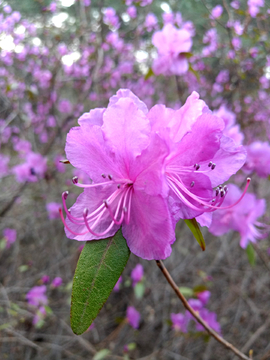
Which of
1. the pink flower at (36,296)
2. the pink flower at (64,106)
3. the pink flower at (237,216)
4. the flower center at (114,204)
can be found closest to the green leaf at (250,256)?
the pink flower at (237,216)

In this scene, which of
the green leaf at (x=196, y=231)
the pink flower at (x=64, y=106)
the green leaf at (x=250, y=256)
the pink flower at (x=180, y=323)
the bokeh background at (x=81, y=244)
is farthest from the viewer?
the pink flower at (x=64, y=106)

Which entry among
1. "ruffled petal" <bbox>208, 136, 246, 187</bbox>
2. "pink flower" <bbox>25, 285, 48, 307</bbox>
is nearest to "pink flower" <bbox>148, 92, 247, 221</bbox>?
"ruffled petal" <bbox>208, 136, 246, 187</bbox>

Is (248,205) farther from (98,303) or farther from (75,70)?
(75,70)

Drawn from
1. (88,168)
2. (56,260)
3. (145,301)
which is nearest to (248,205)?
(88,168)

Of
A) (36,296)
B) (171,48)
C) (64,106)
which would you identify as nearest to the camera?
(171,48)

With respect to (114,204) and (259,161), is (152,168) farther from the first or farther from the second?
(259,161)

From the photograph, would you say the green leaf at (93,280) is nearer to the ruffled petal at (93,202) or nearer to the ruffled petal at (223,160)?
the ruffled petal at (93,202)

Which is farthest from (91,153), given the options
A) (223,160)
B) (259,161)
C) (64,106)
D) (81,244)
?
(64,106)
